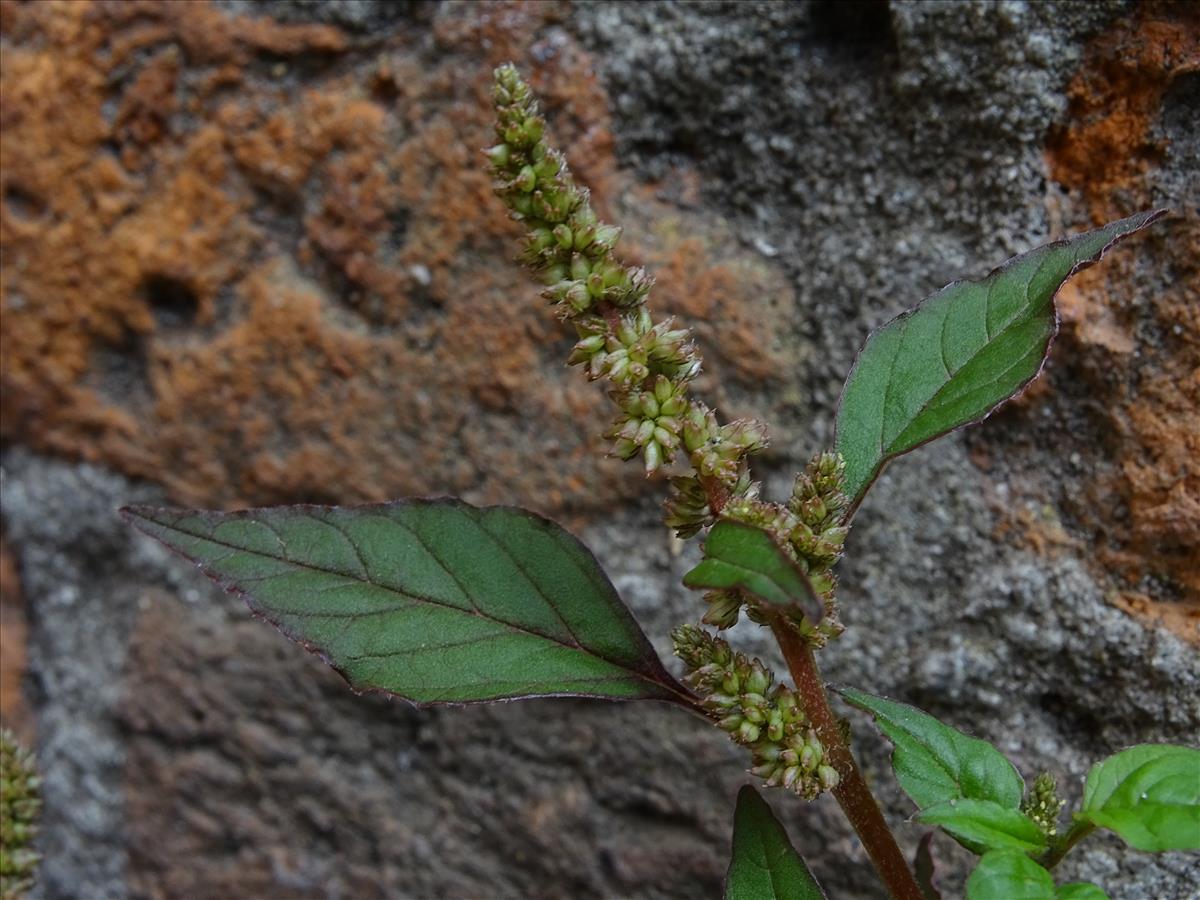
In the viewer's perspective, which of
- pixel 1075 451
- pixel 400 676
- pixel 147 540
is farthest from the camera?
pixel 147 540

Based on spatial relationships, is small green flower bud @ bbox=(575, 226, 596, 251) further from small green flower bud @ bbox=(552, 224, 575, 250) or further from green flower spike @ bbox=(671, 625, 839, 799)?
green flower spike @ bbox=(671, 625, 839, 799)

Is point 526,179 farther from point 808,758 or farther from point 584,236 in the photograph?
point 808,758

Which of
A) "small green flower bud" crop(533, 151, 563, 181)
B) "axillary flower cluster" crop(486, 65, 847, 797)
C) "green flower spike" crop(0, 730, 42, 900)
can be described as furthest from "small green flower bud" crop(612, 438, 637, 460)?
"green flower spike" crop(0, 730, 42, 900)

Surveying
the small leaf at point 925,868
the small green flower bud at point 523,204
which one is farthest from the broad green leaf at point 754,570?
the small leaf at point 925,868

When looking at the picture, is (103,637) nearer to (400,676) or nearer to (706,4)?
(400,676)

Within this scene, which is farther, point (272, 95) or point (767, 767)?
point (272, 95)

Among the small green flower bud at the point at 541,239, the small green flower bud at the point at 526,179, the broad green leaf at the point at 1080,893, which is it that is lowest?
the broad green leaf at the point at 1080,893

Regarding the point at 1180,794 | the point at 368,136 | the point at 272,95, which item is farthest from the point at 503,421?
the point at 1180,794

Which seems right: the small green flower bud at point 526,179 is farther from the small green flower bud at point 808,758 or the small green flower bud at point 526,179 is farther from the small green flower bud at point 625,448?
the small green flower bud at point 808,758
